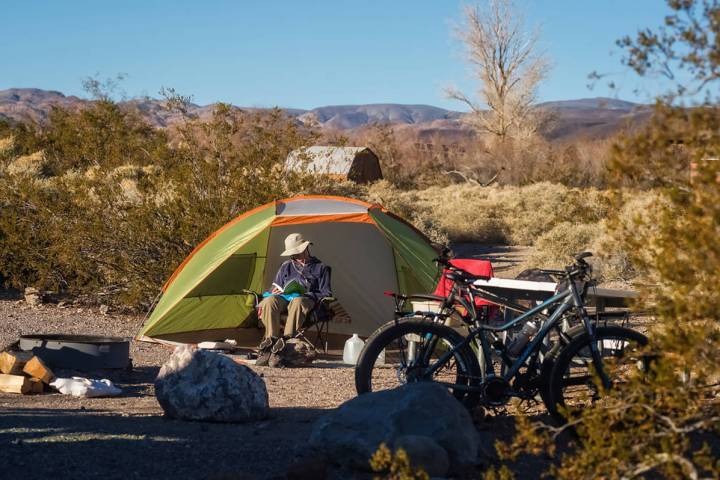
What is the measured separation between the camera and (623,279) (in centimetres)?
1377

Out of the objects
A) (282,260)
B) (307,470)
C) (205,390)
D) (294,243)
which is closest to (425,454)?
(307,470)

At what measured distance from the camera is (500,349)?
17.8 ft

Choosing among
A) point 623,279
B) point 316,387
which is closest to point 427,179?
point 623,279

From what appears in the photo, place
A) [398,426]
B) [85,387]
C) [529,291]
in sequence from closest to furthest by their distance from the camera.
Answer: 1. [398,426]
2. [85,387]
3. [529,291]

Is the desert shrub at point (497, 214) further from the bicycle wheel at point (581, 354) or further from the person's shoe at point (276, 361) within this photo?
the bicycle wheel at point (581, 354)

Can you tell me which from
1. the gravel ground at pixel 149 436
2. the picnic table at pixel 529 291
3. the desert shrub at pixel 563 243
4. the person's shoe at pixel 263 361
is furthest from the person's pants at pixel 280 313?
the desert shrub at pixel 563 243

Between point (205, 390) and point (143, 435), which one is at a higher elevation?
point (205, 390)

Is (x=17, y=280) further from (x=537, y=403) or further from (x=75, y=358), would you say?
(x=537, y=403)

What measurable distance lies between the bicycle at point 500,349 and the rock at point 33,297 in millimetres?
7030

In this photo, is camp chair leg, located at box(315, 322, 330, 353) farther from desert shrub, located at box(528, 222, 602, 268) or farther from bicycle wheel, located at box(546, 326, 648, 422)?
desert shrub, located at box(528, 222, 602, 268)

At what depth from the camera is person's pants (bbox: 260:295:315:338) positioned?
336 inches

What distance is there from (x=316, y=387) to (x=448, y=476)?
9.84 feet

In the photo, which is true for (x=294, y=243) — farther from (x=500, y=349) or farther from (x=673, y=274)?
(x=673, y=274)

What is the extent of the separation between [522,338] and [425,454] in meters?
1.32
